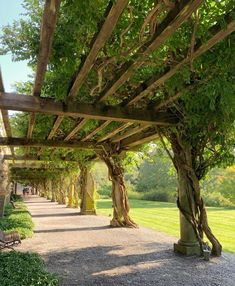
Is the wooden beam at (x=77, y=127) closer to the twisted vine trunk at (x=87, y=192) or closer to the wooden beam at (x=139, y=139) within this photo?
the wooden beam at (x=139, y=139)

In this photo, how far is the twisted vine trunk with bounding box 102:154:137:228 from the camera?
10273 mm

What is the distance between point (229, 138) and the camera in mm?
6051

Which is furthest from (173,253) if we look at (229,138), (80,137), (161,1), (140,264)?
(161,1)

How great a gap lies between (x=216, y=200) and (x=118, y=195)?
2096cm

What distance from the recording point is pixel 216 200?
1147 inches

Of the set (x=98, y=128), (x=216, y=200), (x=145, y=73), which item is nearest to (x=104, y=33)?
(x=145, y=73)

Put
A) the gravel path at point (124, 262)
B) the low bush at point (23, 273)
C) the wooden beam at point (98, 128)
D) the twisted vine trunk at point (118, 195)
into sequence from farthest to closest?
the twisted vine trunk at point (118, 195)
the wooden beam at point (98, 128)
the gravel path at point (124, 262)
the low bush at point (23, 273)

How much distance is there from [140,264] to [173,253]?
43.6 inches

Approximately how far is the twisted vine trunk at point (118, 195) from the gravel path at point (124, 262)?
1566 mm

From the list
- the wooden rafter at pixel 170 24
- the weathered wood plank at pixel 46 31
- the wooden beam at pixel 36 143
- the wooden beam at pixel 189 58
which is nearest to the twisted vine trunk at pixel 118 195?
the wooden beam at pixel 36 143

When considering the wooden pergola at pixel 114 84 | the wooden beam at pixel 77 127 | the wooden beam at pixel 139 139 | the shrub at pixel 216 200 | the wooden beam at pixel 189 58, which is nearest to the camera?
the wooden pergola at pixel 114 84

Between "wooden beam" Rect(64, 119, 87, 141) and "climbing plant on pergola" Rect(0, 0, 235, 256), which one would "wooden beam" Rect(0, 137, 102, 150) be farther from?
"climbing plant on pergola" Rect(0, 0, 235, 256)

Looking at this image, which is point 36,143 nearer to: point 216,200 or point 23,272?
point 23,272

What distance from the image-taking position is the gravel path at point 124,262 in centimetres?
460
